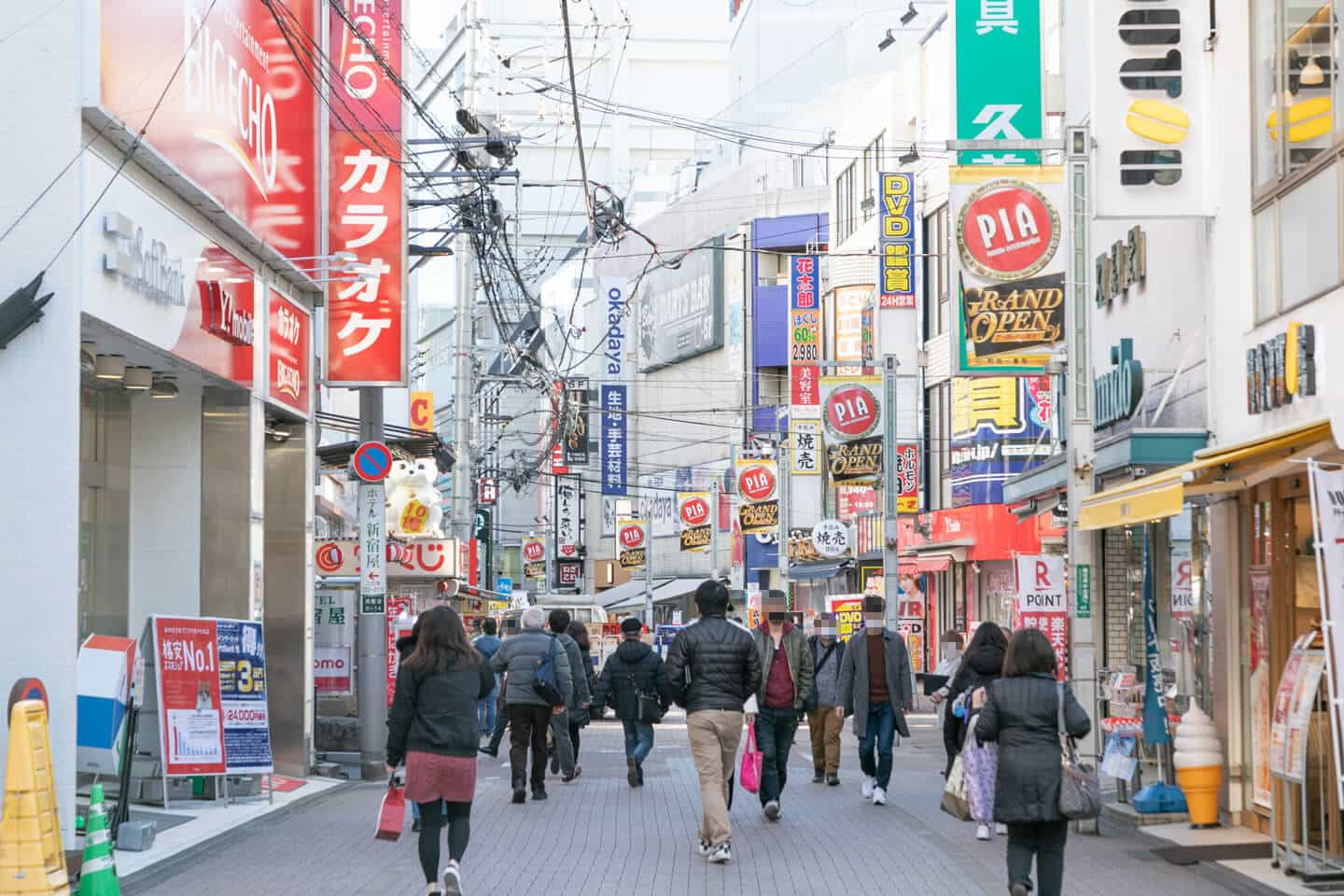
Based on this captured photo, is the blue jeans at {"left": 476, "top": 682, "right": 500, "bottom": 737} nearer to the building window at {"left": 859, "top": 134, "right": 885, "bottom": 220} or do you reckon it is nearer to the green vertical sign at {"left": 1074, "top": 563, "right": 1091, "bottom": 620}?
the green vertical sign at {"left": 1074, "top": 563, "right": 1091, "bottom": 620}

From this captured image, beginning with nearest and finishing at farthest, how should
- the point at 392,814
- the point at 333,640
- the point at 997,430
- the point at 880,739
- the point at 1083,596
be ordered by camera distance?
the point at 392,814 → the point at 1083,596 → the point at 880,739 → the point at 333,640 → the point at 997,430

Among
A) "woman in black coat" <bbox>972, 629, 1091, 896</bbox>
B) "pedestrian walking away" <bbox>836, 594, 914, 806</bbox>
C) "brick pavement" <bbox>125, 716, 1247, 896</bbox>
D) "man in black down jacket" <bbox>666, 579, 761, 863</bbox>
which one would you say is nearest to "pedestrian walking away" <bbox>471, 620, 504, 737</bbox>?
"brick pavement" <bbox>125, 716, 1247, 896</bbox>

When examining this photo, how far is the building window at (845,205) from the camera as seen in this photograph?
54.2 meters

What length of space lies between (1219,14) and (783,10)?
59.1 metres

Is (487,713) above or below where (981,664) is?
below

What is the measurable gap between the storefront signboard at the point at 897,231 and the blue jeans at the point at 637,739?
19.7 metres

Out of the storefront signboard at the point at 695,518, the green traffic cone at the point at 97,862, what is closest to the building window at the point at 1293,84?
the green traffic cone at the point at 97,862

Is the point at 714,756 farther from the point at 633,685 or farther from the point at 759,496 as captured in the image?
the point at 759,496

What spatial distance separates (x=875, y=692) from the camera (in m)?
17.3

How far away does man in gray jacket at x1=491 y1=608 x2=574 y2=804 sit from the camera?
1705 cm

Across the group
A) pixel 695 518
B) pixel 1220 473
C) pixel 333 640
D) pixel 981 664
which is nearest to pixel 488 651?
pixel 333 640

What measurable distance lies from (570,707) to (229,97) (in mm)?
7046

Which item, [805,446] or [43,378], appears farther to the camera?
[805,446]

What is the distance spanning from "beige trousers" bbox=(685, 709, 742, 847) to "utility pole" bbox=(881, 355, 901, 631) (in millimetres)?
13899
